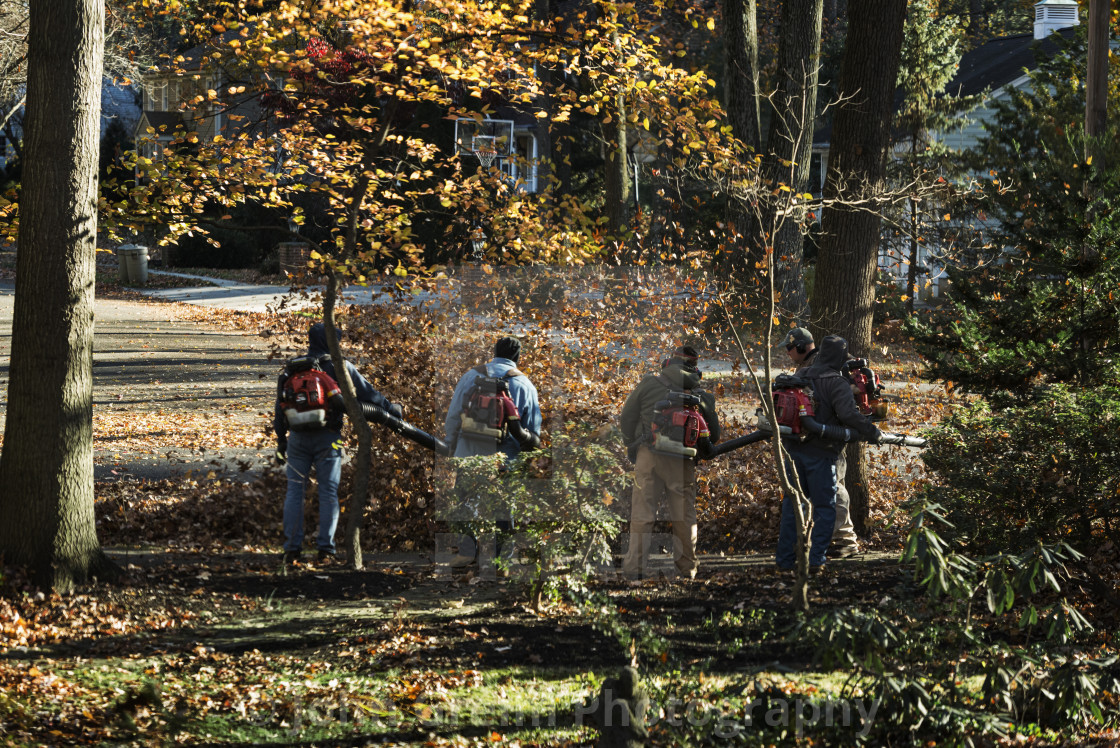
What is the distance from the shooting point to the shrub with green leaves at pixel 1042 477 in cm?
668

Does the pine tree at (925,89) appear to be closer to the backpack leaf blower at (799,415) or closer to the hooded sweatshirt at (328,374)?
the backpack leaf blower at (799,415)

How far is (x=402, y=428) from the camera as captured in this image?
848 centimetres

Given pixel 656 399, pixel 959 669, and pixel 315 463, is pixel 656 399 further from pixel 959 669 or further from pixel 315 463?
pixel 959 669

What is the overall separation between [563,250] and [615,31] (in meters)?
1.86

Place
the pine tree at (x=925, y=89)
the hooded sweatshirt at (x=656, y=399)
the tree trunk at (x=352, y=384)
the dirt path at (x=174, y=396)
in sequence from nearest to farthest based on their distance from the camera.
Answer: the tree trunk at (x=352, y=384) < the hooded sweatshirt at (x=656, y=399) < the dirt path at (x=174, y=396) < the pine tree at (x=925, y=89)

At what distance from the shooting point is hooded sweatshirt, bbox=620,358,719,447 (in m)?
7.82

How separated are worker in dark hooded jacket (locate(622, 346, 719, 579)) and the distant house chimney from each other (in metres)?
33.4

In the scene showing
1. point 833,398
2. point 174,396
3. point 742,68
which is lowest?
point 174,396

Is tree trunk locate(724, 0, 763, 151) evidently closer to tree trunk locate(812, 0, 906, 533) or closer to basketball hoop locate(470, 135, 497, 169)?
tree trunk locate(812, 0, 906, 533)

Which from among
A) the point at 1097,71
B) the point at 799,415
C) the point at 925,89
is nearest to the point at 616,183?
the point at 1097,71

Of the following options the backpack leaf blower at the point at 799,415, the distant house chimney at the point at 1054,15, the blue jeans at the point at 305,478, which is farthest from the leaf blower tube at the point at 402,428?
the distant house chimney at the point at 1054,15

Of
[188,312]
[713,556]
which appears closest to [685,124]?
[713,556]

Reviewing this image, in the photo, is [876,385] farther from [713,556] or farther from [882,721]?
[882,721]

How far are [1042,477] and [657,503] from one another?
9.05 feet
